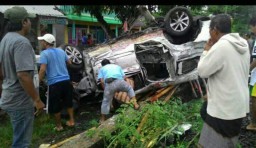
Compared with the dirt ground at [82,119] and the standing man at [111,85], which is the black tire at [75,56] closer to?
the dirt ground at [82,119]

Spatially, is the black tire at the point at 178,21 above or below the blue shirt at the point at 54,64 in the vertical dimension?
above

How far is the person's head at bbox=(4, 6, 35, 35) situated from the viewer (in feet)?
11.3

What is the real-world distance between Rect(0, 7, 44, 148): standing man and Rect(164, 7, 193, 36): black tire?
461 centimetres

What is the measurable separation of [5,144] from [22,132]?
1984 millimetres

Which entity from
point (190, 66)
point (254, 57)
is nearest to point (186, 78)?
point (190, 66)

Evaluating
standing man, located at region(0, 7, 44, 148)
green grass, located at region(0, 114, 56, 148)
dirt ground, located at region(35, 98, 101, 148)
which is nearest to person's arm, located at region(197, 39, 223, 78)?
standing man, located at region(0, 7, 44, 148)

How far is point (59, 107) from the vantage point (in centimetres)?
587

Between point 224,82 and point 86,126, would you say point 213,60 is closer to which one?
point 224,82

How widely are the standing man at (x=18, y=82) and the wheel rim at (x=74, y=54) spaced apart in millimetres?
4008

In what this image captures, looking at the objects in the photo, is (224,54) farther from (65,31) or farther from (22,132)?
(65,31)

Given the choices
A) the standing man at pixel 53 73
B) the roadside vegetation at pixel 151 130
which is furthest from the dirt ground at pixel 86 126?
the roadside vegetation at pixel 151 130

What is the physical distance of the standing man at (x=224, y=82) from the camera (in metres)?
2.89

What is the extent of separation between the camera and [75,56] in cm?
766

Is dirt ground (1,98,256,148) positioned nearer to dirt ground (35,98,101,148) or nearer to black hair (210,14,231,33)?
dirt ground (35,98,101,148)
